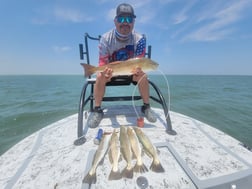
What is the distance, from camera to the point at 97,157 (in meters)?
1.15

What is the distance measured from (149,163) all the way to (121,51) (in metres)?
1.75

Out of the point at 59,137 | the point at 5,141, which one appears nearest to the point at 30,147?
the point at 59,137

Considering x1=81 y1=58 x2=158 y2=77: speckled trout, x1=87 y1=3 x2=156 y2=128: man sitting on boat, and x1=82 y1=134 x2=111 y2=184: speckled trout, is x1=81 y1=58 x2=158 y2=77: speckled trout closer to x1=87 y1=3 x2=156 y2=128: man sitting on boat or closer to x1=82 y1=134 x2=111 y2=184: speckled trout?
x1=87 y1=3 x2=156 y2=128: man sitting on boat

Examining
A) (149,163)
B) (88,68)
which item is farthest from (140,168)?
(88,68)

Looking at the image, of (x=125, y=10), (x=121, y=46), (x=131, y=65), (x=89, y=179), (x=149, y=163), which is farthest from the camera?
(x=121, y=46)

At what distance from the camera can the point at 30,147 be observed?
148 centimetres

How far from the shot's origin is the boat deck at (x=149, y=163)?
0.97 metres

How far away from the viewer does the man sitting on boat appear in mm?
1961

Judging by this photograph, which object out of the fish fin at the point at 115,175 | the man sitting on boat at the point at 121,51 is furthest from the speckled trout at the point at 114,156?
the man sitting on boat at the point at 121,51

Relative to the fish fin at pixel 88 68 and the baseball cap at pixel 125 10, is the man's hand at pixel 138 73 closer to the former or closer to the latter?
the fish fin at pixel 88 68

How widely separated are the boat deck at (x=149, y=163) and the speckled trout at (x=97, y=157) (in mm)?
33

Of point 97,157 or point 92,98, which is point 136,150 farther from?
point 92,98

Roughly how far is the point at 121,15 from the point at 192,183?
205cm

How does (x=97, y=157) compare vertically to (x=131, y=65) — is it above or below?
below
